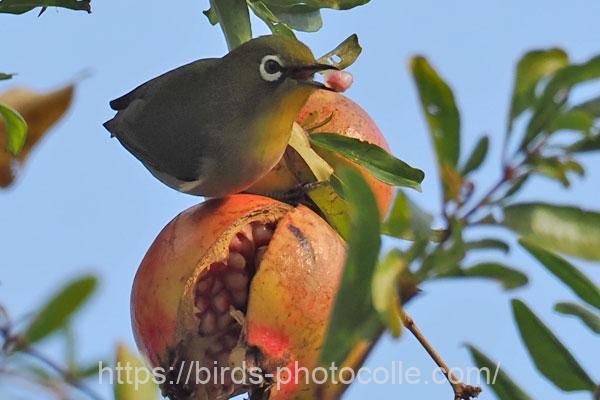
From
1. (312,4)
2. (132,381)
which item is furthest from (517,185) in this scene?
(312,4)

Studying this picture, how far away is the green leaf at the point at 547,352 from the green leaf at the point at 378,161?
2.48 ft

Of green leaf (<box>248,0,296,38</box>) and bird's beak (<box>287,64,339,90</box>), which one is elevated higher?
green leaf (<box>248,0,296,38</box>)

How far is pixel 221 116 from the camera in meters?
2.90

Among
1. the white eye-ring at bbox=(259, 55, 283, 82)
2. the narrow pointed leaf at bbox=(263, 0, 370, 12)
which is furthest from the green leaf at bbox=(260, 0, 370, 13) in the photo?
the white eye-ring at bbox=(259, 55, 283, 82)

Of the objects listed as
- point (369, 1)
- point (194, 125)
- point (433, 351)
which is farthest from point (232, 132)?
point (433, 351)

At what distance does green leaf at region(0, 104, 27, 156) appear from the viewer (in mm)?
1679

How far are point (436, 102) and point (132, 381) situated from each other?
48cm

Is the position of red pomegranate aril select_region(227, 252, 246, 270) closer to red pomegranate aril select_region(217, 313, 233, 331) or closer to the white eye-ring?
red pomegranate aril select_region(217, 313, 233, 331)

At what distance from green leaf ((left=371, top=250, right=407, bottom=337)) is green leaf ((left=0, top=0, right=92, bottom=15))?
4.04ft

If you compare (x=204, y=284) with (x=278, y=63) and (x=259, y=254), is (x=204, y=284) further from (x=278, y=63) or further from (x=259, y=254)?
(x=278, y=63)

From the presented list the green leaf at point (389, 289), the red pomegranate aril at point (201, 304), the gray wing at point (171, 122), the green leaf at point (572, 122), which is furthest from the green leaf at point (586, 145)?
the gray wing at point (171, 122)

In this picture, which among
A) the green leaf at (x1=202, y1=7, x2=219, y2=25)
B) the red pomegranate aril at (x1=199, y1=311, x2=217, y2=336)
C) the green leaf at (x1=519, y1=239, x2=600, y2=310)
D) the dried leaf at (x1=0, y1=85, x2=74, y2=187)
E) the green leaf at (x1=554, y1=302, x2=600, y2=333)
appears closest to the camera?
the green leaf at (x1=519, y1=239, x2=600, y2=310)

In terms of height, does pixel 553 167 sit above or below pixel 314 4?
below

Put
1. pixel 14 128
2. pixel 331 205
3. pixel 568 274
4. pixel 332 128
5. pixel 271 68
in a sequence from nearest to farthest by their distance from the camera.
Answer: pixel 568 274 < pixel 14 128 < pixel 331 205 < pixel 332 128 < pixel 271 68
